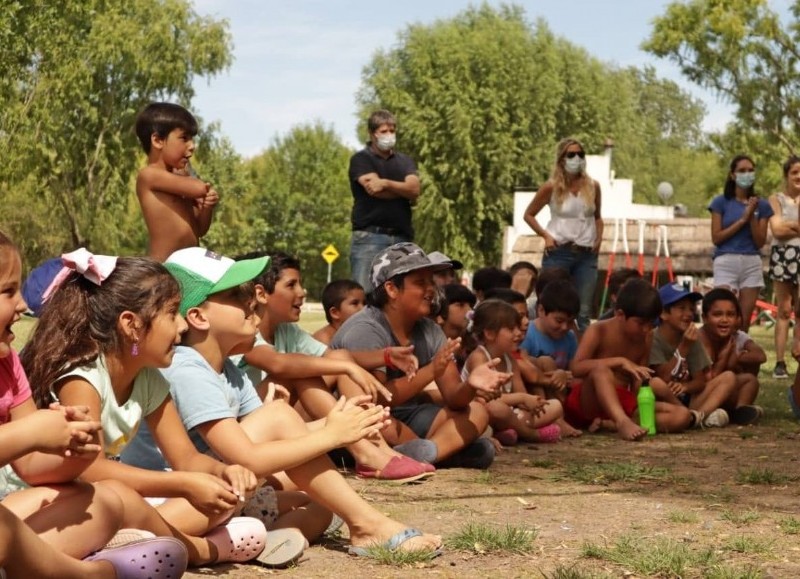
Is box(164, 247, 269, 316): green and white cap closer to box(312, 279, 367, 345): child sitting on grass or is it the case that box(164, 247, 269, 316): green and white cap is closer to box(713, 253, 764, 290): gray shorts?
box(312, 279, 367, 345): child sitting on grass

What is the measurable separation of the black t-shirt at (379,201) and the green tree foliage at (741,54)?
18.8 m

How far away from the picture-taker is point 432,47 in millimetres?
60344

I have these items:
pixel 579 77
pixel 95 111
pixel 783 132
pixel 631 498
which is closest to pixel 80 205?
pixel 95 111

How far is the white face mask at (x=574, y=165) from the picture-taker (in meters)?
10.7

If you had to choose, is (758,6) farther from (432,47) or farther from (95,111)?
(432,47)

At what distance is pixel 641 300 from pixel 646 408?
61 cm

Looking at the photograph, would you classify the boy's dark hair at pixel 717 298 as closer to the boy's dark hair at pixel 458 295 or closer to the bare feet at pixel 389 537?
the boy's dark hair at pixel 458 295

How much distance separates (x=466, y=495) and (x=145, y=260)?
2.25 metres

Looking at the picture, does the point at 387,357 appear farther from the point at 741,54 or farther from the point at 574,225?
the point at 741,54

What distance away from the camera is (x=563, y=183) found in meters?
10.9

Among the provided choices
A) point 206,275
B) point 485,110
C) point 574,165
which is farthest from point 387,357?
point 485,110

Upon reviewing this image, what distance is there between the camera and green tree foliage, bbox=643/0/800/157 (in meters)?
27.3

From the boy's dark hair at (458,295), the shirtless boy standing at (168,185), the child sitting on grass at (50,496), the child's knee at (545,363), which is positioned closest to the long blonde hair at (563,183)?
the boy's dark hair at (458,295)

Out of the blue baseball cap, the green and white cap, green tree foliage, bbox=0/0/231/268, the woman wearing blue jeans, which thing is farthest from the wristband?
green tree foliage, bbox=0/0/231/268
